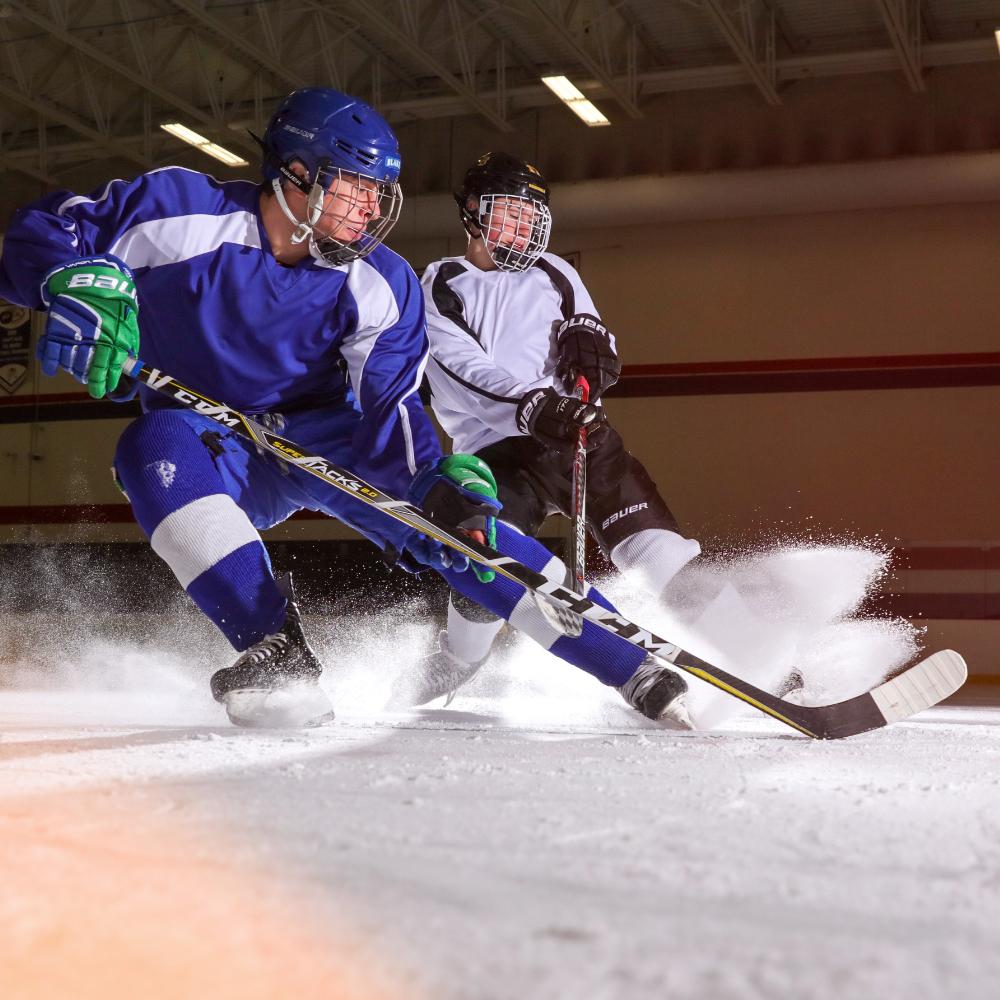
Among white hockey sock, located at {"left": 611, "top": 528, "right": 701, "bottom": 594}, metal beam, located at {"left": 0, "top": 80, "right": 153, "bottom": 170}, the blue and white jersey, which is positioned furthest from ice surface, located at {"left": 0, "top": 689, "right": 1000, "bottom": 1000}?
metal beam, located at {"left": 0, "top": 80, "right": 153, "bottom": 170}

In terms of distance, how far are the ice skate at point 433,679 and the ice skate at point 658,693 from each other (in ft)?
2.89

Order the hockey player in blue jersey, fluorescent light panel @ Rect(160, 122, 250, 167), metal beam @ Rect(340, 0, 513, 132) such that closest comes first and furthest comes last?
1. the hockey player in blue jersey
2. metal beam @ Rect(340, 0, 513, 132)
3. fluorescent light panel @ Rect(160, 122, 250, 167)

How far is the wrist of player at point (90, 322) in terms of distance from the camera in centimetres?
188

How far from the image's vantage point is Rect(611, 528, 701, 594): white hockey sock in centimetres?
283

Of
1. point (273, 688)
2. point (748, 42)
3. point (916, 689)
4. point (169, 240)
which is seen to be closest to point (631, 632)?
point (916, 689)

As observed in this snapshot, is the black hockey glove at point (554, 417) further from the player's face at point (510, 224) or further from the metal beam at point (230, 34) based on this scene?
the metal beam at point (230, 34)

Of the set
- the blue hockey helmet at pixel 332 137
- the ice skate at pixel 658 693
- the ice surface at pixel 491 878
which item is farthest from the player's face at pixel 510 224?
the ice surface at pixel 491 878

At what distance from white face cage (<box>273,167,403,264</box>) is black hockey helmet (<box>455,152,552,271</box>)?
828mm

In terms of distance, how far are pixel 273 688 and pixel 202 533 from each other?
1.01 feet

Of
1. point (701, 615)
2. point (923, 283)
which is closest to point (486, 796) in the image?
point (701, 615)

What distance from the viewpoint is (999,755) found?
167 centimetres

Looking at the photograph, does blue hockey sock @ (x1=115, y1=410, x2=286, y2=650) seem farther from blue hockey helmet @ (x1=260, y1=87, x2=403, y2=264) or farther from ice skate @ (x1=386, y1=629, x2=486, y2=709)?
ice skate @ (x1=386, y1=629, x2=486, y2=709)

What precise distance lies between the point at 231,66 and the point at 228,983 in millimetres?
9443

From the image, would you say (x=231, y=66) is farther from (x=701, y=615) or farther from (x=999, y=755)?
(x=999, y=755)
